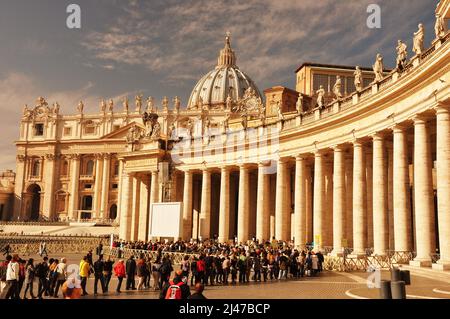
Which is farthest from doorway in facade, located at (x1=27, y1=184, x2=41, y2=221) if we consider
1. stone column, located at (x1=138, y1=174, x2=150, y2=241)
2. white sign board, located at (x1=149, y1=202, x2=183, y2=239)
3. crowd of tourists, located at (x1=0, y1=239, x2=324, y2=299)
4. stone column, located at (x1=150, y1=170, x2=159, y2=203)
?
crowd of tourists, located at (x1=0, y1=239, x2=324, y2=299)

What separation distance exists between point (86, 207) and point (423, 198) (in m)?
124

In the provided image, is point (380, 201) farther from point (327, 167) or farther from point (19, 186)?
point (19, 186)

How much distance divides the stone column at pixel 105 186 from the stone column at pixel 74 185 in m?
8.53

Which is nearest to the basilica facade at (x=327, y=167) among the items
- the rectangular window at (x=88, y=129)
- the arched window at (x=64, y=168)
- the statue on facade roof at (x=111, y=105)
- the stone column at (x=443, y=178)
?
the stone column at (x=443, y=178)

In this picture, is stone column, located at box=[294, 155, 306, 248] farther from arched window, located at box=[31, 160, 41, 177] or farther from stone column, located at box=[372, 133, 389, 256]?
arched window, located at box=[31, 160, 41, 177]

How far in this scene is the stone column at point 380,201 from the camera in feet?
110

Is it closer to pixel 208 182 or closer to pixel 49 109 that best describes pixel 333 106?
pixel 208 182

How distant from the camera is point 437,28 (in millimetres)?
27891

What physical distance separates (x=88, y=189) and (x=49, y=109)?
98.7ft

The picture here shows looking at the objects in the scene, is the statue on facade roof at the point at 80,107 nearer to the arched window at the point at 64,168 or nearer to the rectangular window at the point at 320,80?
the arched window at the point at 64,168

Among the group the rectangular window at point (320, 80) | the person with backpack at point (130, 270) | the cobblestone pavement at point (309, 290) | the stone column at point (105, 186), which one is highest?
the rectangular window at point (320, 80)

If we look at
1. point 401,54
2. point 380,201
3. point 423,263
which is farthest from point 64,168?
point 423,263
